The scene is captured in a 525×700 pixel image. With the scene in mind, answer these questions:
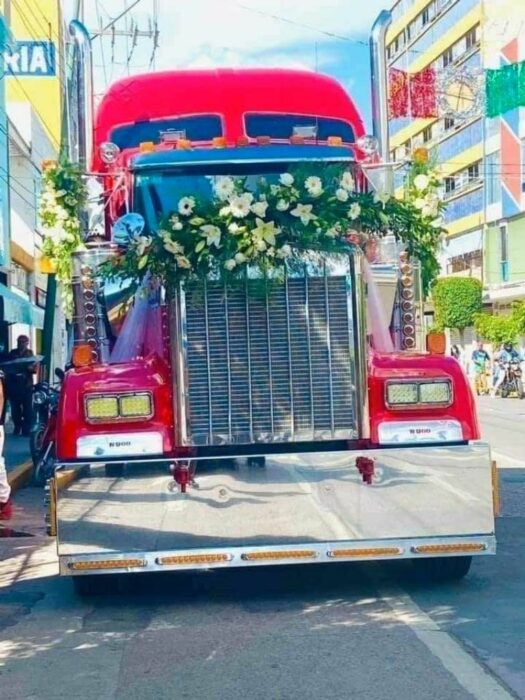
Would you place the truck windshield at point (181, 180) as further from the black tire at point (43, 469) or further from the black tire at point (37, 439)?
the black tire at point (37, 439)

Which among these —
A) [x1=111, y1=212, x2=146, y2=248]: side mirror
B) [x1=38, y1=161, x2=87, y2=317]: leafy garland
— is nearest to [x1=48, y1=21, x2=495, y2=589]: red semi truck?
[x1=111, y1=212, x2=146, y2=248]: side mirror

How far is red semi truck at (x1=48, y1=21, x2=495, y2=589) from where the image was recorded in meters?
6.97

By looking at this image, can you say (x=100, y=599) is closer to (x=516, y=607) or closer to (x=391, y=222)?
(x=516, y=607)

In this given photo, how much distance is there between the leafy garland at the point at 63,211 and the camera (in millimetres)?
8617

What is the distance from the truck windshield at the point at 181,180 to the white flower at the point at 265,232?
1.10m

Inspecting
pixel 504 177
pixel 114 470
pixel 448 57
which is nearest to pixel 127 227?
pixel 114 470

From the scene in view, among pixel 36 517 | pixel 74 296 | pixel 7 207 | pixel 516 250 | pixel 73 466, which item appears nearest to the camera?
pixel 73 466

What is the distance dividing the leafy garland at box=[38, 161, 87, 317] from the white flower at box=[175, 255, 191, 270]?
1.64m

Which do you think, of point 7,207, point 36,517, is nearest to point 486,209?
point 7,207

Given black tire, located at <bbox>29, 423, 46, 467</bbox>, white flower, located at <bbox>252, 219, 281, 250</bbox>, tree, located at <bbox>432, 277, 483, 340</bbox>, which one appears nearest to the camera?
white flower, located at <bbox>252, 219, 281, 250</bbox>

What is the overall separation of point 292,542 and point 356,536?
0.42m

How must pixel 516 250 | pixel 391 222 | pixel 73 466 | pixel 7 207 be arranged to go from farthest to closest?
pixel 516 250 → pixel 7 207 → pixel 391 222 → pixel 73 466

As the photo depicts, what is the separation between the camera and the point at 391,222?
25.2 ft

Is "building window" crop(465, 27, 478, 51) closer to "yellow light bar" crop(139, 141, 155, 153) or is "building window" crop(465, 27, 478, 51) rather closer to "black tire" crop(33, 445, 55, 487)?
"black tire" crop(33, 445, 55, 487)
